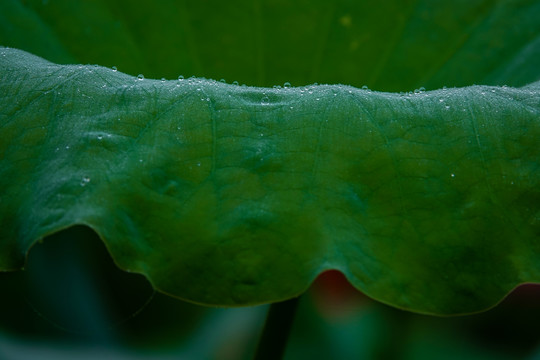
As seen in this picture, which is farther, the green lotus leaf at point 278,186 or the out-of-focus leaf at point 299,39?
the out-of-focus leaf at point 299,39

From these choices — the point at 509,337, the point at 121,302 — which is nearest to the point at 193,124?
the point at 121,302

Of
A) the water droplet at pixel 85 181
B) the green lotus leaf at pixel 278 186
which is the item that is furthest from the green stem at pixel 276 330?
the water droplet at pixel 85 181

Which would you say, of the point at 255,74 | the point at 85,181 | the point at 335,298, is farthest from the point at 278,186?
the point at 335,298

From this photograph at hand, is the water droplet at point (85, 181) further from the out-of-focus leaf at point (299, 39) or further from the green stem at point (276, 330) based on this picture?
the out-of-focus leaf at point (299, 39)

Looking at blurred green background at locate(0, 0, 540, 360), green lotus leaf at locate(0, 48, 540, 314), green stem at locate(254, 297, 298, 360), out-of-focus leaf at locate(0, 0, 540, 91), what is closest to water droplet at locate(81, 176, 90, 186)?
green lotus leaf at locate(0, 48, 540, 314)

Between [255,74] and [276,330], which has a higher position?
[255,74]

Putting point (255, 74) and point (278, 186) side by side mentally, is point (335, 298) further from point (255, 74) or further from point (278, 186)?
point (278, 186)
